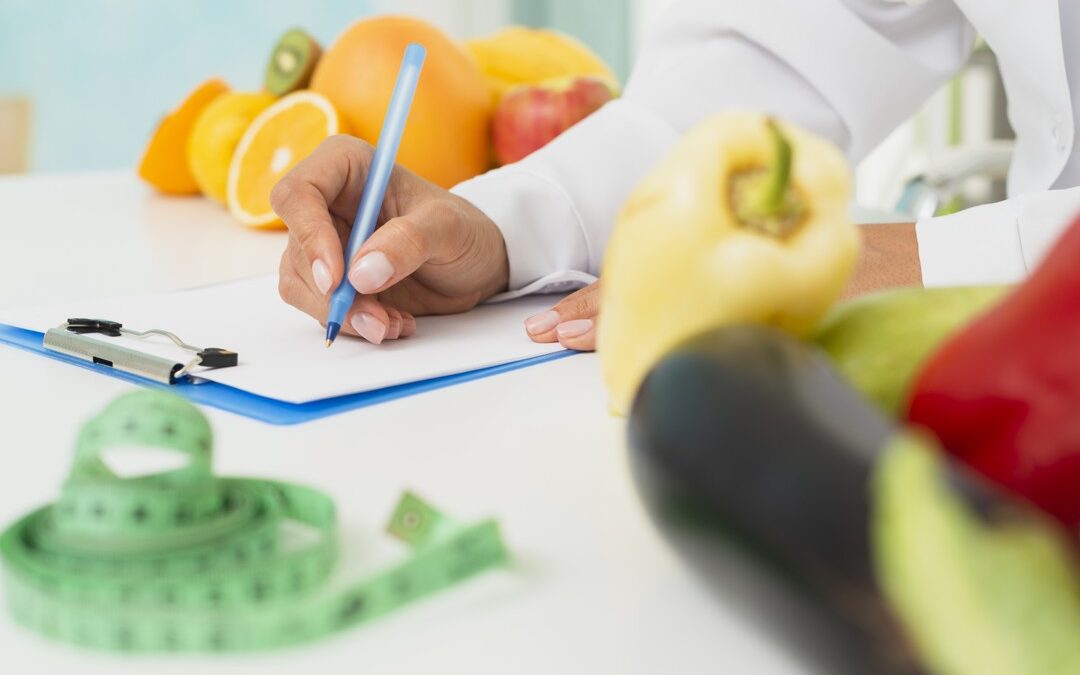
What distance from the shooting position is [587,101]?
4.22 ft

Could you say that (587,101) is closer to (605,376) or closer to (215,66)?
(605,376)

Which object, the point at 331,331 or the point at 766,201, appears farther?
the point at 331,331


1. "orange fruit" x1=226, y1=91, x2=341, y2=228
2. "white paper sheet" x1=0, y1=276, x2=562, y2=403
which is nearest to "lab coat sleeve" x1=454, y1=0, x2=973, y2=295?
"white paper sheet" x1=0, y1=276, x2=562, y2=403

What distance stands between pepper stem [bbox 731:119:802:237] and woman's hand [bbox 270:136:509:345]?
40cm

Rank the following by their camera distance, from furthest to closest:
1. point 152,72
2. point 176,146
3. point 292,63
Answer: point 152,72 < point 176,146 < point 292,63

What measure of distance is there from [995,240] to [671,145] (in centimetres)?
37

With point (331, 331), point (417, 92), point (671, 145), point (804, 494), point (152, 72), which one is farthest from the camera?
point (152, 72)

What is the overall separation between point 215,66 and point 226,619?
3.50 m

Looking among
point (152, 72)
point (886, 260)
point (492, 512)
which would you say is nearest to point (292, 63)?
point (886, 260)

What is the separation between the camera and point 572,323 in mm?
749

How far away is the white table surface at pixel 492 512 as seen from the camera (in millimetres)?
340

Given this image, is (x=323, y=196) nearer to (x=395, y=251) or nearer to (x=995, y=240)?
(x=395, y=251)

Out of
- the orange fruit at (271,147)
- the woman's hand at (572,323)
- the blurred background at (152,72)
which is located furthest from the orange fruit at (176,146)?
the blurred background at (152,72)

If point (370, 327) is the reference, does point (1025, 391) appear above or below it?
above
